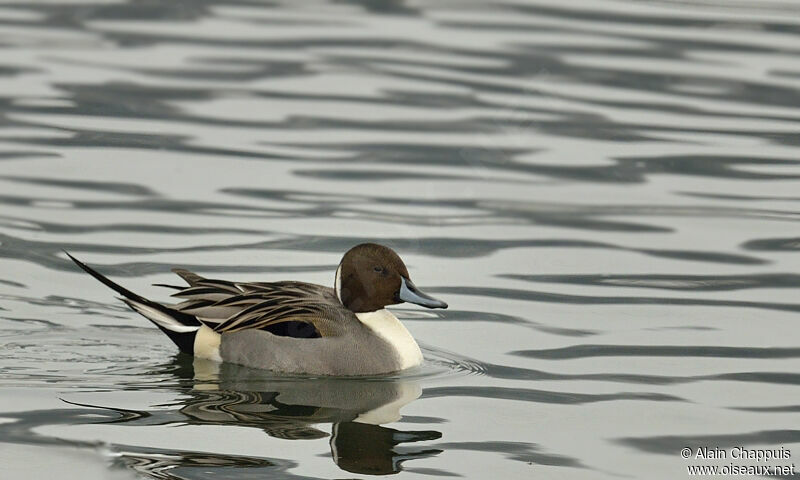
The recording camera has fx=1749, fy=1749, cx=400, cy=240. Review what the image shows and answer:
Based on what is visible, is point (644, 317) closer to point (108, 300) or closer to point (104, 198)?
point (108, 300)

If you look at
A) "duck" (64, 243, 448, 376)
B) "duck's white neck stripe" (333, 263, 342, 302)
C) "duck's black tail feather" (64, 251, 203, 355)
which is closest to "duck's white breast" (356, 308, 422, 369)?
"duck" (64, 243, 448, 376)

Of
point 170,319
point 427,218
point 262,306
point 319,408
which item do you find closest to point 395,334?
point 262,306

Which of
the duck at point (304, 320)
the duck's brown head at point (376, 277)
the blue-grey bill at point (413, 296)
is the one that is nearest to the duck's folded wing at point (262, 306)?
the duck at point (304, 320)

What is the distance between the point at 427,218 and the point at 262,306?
2.87 m

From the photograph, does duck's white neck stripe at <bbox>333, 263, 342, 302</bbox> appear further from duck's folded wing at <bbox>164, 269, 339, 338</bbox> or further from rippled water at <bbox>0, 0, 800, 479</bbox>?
rippled water at <bbox>0, 0, 800, 479</bbox>

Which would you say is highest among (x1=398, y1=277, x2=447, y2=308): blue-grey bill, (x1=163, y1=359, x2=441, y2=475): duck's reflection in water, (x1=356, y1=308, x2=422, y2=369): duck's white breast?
(x1=398, y1=277, x2=447, y2=308): blue-grey bill

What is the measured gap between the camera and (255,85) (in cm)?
1502

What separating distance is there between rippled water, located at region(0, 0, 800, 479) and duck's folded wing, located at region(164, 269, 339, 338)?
264 mm

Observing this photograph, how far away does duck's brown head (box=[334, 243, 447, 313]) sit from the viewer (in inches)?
347

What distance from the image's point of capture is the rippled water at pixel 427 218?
754 cm

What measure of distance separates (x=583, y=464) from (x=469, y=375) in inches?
57.8

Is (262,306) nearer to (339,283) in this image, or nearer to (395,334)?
(339,283)

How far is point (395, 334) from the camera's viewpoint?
8734 millimetres

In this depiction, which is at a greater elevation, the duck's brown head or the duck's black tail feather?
the duck's brown head
